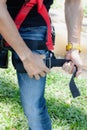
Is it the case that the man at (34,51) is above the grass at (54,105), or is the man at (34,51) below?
above

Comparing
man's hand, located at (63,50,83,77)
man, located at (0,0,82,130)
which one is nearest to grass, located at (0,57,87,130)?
man, located at (0,0,82,130)

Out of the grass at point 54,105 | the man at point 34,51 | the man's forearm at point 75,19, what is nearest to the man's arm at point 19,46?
the man at point 34,51

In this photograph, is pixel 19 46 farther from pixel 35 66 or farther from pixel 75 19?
pixel 75 19

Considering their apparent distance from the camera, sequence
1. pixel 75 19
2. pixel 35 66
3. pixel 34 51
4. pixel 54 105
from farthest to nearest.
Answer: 1. pixel 54 105
2. pixel 75 19
3. pixel 34 51
4. pixel 35 66

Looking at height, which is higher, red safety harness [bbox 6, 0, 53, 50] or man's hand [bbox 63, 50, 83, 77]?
red safety harness [bbox 6, 0, 53, 50]

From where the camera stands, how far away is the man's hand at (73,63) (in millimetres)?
1724

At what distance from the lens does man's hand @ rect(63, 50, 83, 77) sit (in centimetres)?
172

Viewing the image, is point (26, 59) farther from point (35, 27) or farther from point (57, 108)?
point (57, 108)

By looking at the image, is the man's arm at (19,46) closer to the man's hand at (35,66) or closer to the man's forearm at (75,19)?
the man's hand at (35,66)

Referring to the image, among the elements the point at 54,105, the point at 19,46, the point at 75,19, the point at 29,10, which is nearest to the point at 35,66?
the point at 19,46

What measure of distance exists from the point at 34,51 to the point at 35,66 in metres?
0.15

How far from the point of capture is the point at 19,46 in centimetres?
146

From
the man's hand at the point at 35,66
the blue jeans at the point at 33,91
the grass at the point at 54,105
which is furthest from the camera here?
the grass at the point at 54,105

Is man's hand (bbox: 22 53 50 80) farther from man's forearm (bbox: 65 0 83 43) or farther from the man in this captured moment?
man's forearm (bbox: 65 0 83 43)
